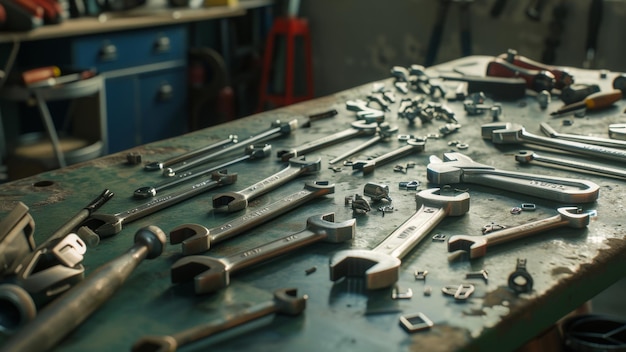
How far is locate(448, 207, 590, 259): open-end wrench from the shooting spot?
114 cm

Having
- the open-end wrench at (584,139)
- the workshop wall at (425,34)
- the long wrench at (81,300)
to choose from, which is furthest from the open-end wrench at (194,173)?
the workshop wall at (425,34)

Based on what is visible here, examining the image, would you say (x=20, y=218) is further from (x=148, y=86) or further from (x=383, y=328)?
(x=148, y=86)

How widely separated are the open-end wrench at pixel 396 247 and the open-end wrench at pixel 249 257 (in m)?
0.07

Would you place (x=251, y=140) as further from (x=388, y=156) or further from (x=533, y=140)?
(x=533, y=140)

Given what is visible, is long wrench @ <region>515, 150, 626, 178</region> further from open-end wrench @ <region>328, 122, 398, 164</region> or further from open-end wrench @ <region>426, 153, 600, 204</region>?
open-end wrench @ <region>328, 122, 398, 164</region>

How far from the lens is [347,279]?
3.51ft

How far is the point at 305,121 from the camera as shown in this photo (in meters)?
1.93

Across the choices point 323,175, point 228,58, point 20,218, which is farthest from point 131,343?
point 228,58

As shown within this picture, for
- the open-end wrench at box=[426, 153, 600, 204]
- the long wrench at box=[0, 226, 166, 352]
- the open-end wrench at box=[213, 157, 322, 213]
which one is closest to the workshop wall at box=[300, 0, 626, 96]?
the open-end wrench at box=[426, 153, 600, 204]

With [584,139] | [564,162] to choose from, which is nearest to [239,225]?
[564,162]

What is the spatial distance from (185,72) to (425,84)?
2.07 m

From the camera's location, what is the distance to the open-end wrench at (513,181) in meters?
1.36

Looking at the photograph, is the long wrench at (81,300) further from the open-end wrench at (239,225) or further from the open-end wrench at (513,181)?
the open-end wrench at (513,181)

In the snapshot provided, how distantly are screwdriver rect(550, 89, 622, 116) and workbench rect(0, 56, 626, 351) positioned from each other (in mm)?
369
